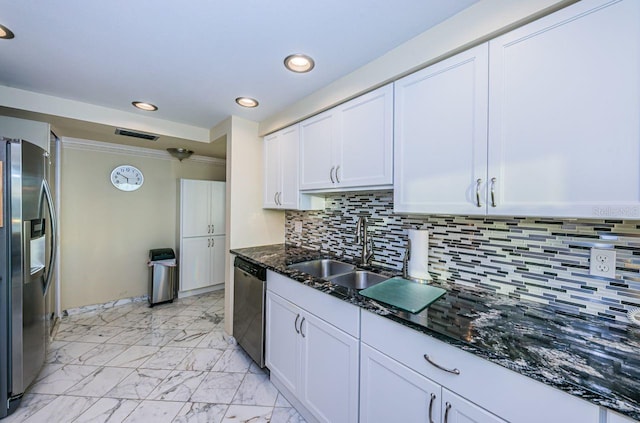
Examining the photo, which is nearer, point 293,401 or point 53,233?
point 293,401

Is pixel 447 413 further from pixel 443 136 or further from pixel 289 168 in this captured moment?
pixel 289 168

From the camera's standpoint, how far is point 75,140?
9.93 feet

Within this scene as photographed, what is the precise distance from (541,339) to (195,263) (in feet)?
12.8

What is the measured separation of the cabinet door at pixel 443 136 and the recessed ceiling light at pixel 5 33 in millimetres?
2132

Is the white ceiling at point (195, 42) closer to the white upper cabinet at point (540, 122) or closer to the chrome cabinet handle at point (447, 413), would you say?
the white upper cabinet at point (540, 122)

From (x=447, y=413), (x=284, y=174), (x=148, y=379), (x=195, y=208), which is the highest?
(x=284, y=174)

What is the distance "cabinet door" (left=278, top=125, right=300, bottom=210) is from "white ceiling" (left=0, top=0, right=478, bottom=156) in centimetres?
36

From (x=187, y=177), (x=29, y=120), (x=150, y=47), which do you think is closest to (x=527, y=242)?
(x=150, y=47)

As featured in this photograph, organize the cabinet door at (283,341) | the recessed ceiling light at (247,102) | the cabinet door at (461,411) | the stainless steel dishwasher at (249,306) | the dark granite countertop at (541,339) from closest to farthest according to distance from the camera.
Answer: the dark granite countertop at (541,339) → the cabinet door at (461,411) → the cabinet door at (283,341) → the stainless steel dishwasher at (249,306) → the recessed ceiling light at (247,102)

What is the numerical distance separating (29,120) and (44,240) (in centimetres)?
125

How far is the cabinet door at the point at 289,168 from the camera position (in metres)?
2.28

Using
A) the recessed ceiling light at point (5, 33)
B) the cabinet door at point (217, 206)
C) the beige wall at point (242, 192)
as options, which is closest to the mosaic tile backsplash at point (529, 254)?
the beige wall at point (242, 192)

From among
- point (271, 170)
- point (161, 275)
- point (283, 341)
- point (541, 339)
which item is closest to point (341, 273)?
point (283, 341)

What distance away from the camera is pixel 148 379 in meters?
2.00
